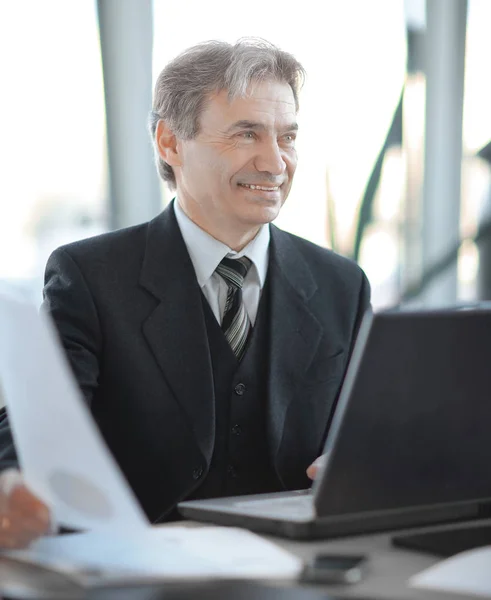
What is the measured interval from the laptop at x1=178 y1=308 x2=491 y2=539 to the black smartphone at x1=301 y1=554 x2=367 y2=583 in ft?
0.32

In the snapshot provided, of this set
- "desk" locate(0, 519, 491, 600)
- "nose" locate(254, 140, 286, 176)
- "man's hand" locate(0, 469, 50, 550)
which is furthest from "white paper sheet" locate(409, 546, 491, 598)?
"nose" locate(254, 140, 286, 176)

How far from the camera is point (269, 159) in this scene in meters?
2.01

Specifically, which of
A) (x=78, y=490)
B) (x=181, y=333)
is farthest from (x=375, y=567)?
(x=181, y=333)

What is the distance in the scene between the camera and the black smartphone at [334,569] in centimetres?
100

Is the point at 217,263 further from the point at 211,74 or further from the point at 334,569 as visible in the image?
the point at 334,569

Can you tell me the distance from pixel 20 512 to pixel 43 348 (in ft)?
0.84

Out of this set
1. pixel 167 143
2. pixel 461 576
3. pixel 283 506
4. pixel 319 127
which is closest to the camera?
pixel 461 576

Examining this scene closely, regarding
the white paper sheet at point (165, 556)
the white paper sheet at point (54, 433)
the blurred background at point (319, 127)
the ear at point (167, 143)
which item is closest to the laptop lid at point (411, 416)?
the white paper sheet at point (165, 556)

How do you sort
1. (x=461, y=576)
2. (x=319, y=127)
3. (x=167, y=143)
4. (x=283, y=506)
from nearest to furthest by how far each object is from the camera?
(x=461, y=576), (x=283, y=506), (x=167, y=143), (x=319, y=127)

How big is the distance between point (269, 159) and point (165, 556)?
45.2 inches

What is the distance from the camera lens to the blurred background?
10.5 ft

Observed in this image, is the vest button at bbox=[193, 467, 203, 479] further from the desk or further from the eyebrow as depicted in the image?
the eyebrow

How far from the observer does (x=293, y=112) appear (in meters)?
2.07

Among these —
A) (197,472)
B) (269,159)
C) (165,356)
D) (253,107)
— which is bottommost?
(197,472)
